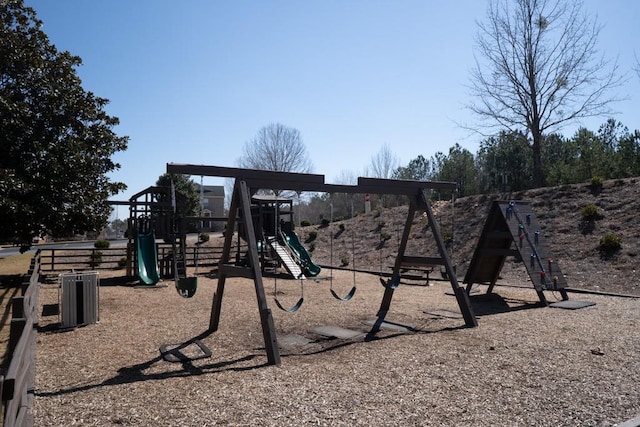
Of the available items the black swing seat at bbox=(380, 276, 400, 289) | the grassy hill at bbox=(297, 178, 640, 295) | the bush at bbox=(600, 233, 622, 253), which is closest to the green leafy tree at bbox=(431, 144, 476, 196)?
the grassy hill at bbox=(297, 178, 640, 295)

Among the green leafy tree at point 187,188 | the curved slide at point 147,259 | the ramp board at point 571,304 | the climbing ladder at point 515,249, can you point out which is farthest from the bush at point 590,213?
the green leafy tree at point 187,188

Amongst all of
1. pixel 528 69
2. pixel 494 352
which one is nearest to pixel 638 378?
pixel 494 352

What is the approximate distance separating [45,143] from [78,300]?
6.90 m

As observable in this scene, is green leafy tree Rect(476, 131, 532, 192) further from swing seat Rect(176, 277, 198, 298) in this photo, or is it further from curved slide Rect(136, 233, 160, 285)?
swing seat Rect(176, 277, 198, 298)

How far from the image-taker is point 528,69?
91.9ft

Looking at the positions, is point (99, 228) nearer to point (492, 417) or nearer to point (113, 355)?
point (113, 355)

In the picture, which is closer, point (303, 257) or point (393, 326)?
point (393, 326)

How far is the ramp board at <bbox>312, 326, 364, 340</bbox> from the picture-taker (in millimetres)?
7220

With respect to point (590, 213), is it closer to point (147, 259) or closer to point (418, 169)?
point (147, 259)

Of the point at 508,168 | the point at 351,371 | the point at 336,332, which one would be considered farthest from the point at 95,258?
A: the point at 508,168

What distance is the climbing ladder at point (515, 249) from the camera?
1015 centimetres

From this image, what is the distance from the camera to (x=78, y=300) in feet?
27.1

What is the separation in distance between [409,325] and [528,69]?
82.0 feet

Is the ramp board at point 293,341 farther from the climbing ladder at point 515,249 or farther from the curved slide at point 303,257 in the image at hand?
the curved slide at point 303,257
